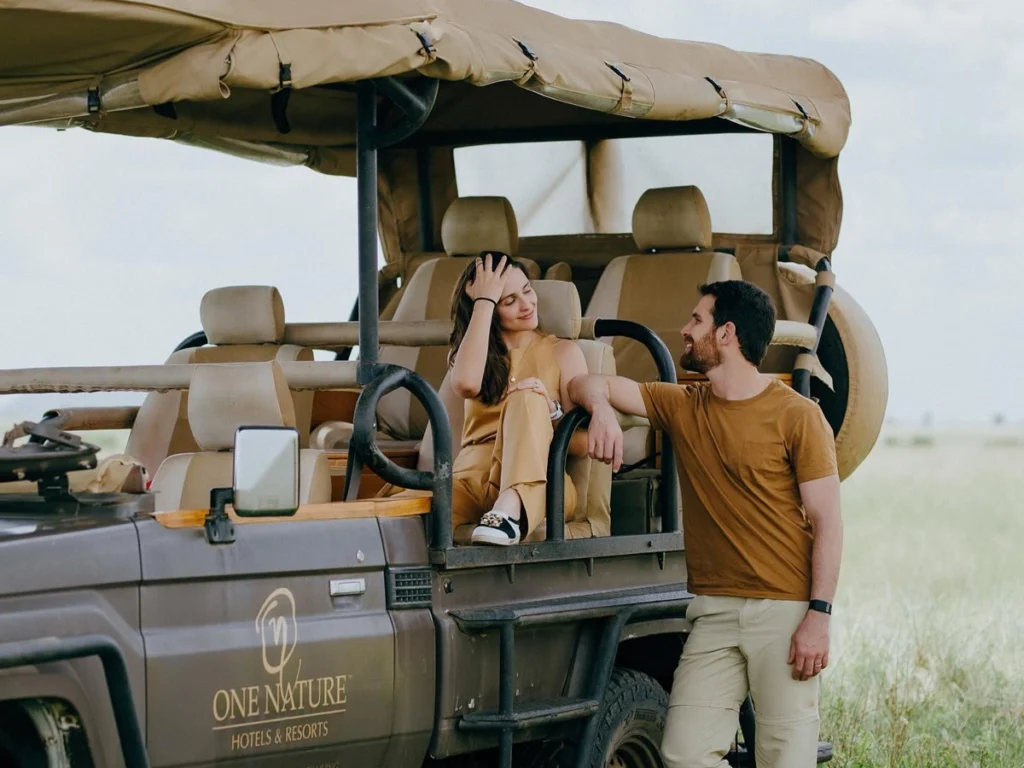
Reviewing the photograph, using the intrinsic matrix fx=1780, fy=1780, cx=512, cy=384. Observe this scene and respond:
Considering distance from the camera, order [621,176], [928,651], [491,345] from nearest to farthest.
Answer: [491,345] → [621,176] → [928,651]

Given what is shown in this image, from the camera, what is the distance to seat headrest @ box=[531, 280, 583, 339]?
614 centimetres

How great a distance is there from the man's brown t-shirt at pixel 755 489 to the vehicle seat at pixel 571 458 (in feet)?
1.49

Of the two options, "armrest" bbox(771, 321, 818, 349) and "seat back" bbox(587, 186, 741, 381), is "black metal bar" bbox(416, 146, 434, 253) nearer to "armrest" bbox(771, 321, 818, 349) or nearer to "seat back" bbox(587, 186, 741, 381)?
"seat back" bbox(587, 186, 741, 381)

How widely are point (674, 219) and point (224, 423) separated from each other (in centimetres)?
324

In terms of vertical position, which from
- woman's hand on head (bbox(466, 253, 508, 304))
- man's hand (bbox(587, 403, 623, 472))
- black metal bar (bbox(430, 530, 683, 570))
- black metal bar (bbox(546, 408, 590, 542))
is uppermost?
woman's hand on head (bbox(466, 253, 508, 304))

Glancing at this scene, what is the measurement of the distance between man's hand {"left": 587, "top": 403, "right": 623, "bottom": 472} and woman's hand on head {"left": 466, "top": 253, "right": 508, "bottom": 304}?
0.68 m

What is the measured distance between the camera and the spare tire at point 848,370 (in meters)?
7.68

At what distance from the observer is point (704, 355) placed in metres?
5.48

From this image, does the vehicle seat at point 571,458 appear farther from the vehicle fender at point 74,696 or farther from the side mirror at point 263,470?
the vehicle fender at point 74,696

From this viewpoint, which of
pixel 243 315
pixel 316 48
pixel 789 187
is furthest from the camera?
pixel 789 187

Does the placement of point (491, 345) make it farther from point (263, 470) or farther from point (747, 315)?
point (263, 470)

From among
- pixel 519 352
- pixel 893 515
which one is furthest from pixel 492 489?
pixel 893 515

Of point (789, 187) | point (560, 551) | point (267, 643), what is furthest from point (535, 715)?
point (789, 187)

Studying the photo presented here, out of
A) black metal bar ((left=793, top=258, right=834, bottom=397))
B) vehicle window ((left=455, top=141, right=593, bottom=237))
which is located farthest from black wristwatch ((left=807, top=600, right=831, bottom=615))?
vehicle window ((left=455, top=141, right=593, bottom=237))
